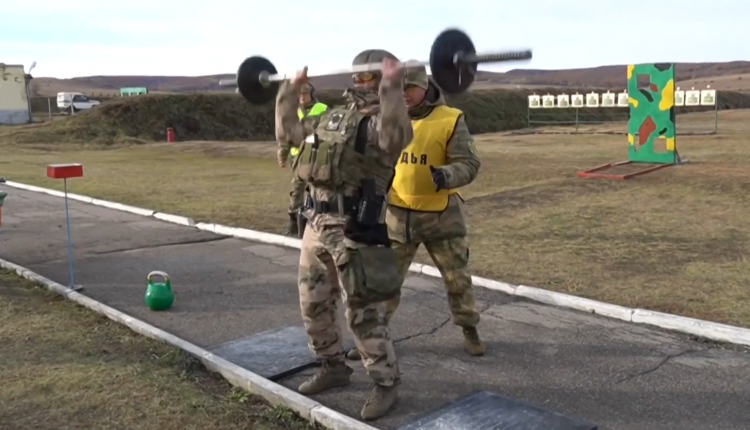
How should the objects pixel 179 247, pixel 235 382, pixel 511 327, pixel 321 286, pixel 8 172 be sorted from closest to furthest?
pixel 321 286
pixel 235 382
pixel 511 327
pixel 179 247
pixel 8 172

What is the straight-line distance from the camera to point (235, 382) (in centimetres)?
469

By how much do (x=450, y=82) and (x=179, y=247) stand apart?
6.25 m

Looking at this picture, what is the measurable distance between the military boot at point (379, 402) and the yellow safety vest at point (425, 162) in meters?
1.28

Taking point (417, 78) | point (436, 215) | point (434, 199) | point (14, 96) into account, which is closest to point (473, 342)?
point (436, 215)

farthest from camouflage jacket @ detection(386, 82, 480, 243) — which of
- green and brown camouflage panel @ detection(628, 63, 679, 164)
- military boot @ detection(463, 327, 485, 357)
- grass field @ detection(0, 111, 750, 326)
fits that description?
green and brown camouflage panel @ detection(628, 63, 679, 164)

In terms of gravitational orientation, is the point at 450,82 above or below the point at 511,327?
above

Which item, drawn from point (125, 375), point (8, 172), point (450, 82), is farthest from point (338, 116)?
point (8, 172)

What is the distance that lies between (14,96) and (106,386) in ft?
135

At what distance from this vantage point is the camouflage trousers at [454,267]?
4.94m

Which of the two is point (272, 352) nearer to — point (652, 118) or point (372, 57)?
point (372, 57)

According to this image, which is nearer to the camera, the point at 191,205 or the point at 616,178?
the point at 191,205

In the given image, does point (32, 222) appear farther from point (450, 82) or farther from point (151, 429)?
point (450, 82)

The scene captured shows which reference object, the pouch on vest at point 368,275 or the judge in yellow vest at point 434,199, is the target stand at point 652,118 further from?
the pouch on vest at point 368,275

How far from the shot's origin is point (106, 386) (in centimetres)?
456
